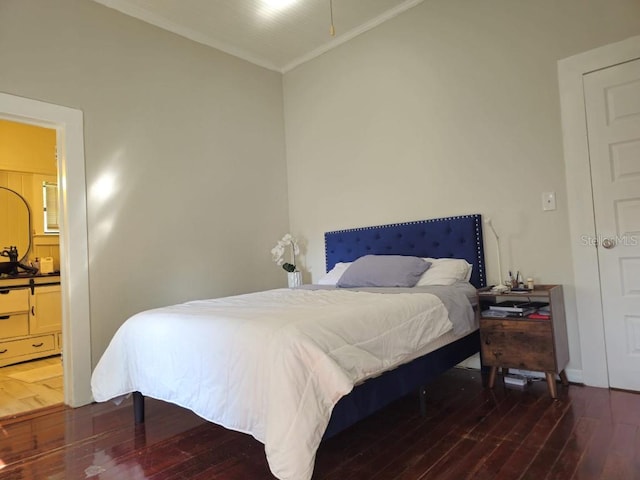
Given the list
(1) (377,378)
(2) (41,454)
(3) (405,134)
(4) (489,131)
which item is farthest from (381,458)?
(3) (405,134)

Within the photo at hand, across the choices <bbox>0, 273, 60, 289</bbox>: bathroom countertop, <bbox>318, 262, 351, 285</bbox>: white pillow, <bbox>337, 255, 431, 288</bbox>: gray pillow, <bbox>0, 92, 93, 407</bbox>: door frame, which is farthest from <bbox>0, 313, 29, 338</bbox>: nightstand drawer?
<bbox>337, 255, 431, 288</bbox>: gray pillow

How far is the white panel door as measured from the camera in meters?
2.43

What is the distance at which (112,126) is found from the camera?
312cm

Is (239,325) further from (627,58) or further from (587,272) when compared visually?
(627,58)

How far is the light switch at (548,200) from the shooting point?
8.86 feet

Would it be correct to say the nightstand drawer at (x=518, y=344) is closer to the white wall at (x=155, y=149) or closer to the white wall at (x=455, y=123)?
the white wall at (x=455, y=123)

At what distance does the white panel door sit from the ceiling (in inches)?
69.8

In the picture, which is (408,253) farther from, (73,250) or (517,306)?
(73,250)

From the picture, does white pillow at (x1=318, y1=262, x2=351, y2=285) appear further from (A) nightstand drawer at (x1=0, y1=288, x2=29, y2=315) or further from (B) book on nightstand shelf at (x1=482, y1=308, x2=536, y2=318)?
(A) nightstand drawer at (x1=0, y1=288, x2=29, y2=315)

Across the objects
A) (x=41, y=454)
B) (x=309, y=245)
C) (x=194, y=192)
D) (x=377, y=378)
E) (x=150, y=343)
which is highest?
(x=194, y=192)

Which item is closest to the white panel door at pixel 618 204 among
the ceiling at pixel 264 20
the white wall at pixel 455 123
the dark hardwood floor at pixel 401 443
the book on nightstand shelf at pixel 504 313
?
the white wall at pixel 455 123

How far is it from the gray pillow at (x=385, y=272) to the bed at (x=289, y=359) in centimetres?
42

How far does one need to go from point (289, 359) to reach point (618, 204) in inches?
91.3

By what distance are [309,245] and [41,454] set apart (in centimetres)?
284
